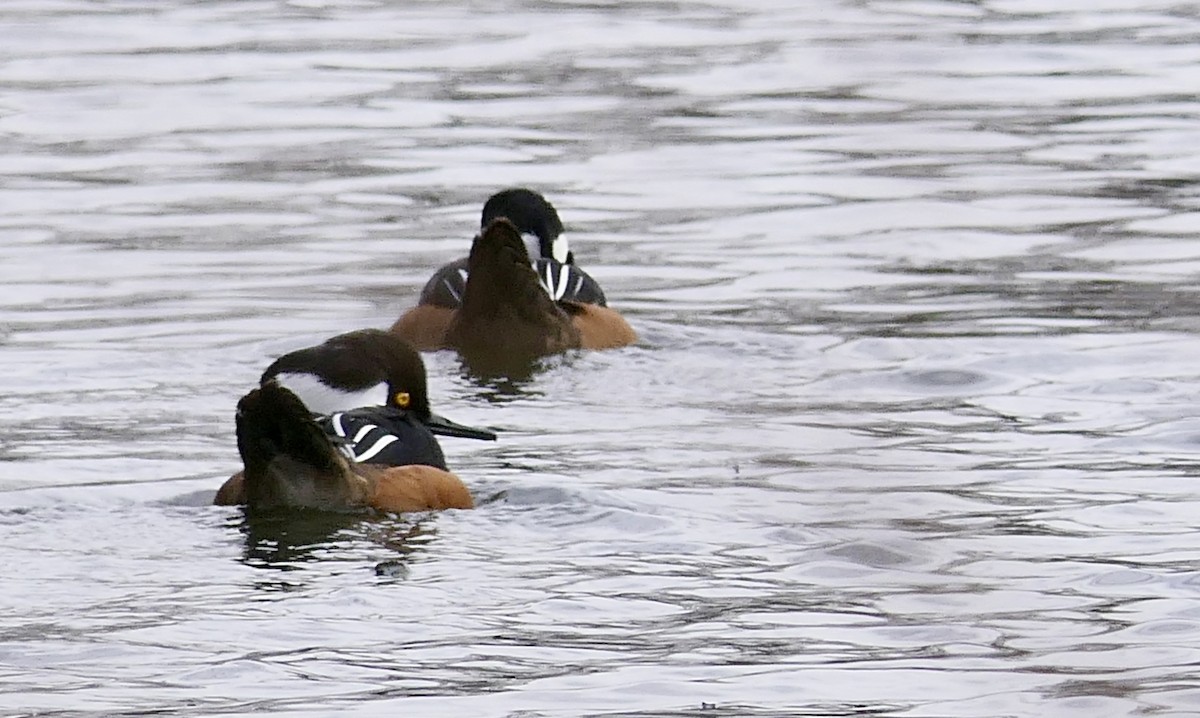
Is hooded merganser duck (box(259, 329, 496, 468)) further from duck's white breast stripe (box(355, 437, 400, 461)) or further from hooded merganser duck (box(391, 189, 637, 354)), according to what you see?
hooded merganser duck (box(391, 189, 637, 354))

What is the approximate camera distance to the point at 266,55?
761 inches

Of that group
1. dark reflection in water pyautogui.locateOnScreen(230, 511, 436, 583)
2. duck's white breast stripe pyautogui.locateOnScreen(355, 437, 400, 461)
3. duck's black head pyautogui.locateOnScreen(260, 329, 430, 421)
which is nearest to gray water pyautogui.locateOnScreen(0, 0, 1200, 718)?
dark reflection in water pyautogui.locateOnScreen(230, 511, 436, 583)

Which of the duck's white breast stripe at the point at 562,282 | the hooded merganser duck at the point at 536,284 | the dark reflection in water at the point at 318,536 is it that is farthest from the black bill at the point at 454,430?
the duck's white breast stripe at the point at 562,282

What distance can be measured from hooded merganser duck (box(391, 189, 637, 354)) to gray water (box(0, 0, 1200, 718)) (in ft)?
0.67

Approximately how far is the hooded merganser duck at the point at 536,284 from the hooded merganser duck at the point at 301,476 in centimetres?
308

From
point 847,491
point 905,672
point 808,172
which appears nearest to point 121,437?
point 905,672

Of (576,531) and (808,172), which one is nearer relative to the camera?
(576,531)

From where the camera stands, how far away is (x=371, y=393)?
8922mm

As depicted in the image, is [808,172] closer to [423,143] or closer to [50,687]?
[423,143]

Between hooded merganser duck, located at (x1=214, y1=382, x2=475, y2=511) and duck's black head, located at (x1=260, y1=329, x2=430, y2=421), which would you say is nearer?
hooded merganser duck, located at (x1=214, y1=382, x2=475, y2=511)

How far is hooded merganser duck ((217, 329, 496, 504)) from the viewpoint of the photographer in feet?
28.5

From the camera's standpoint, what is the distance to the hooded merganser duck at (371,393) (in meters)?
8.67

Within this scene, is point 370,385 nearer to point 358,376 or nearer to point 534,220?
point 358,376

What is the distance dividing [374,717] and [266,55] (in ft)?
45.9
